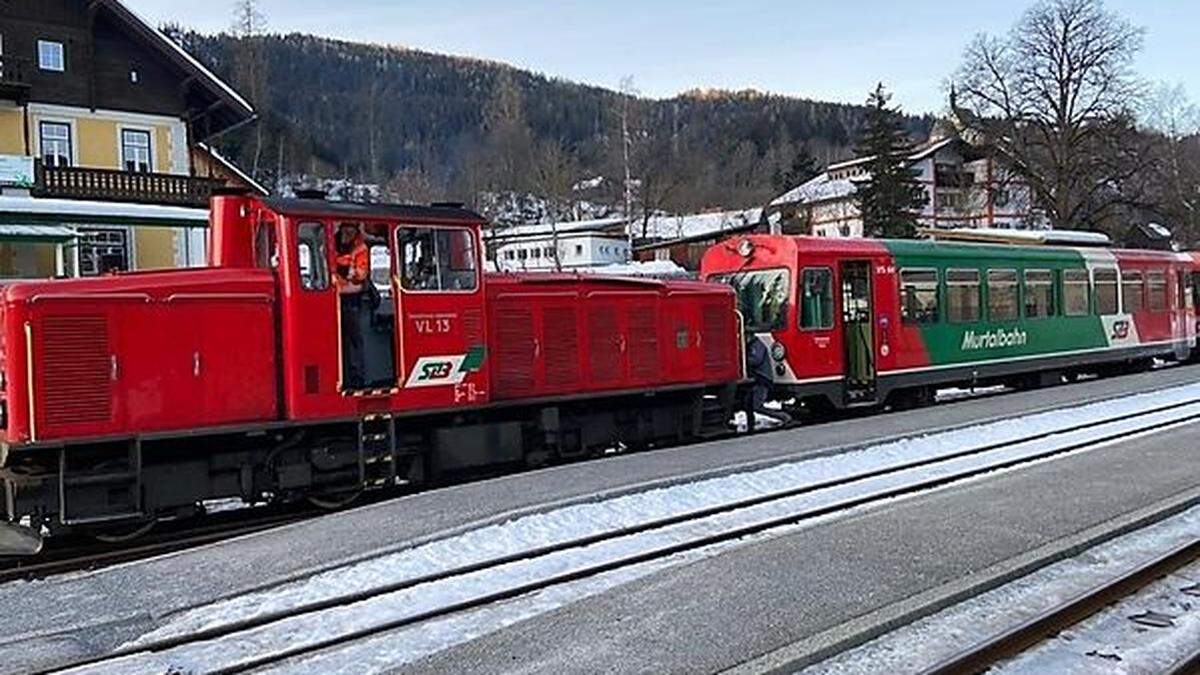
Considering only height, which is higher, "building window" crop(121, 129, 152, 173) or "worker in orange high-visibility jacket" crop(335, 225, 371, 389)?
"building window" crop(121, 129, 152, 173)

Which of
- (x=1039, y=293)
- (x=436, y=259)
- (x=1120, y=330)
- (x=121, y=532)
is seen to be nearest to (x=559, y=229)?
(x=1120, y=330)

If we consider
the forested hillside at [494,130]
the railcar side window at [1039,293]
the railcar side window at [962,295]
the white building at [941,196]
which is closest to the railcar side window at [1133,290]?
the railcar side window at [1039,293]

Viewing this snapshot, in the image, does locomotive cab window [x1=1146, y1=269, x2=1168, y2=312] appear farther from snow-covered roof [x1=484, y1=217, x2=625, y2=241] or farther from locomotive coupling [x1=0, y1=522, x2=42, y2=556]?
snow-covered roof [x1=484, y1=217, x2=625, y2=241]

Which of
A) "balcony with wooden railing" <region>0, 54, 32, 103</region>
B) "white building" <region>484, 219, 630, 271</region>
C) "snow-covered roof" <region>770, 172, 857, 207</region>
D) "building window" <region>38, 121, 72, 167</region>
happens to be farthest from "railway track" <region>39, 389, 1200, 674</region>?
"snow-covered roof" <region>770, 172, 857, 207</region>

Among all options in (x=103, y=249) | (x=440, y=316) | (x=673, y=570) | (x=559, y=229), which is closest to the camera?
(x=673, y=570)

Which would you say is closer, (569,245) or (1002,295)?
(1002,295)

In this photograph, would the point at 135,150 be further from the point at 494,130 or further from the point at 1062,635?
the point at 494,130

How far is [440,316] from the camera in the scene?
1107 cm

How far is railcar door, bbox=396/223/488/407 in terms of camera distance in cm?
1084

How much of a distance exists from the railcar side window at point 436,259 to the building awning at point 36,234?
17956 millimetres

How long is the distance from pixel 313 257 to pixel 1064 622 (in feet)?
24.1

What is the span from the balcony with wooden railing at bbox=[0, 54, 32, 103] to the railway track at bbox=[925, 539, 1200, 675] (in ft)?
108

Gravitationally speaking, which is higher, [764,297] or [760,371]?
[764,297]

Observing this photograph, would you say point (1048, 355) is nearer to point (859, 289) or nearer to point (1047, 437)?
point (859, 289)
